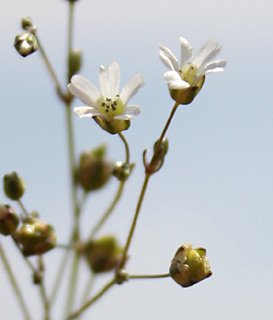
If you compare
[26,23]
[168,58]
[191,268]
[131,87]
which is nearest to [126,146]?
[131,87]

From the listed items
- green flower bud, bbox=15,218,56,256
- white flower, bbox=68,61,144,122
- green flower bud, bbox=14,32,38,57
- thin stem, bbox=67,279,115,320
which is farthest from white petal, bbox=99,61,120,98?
thin stem, bbox=67,279,115,320

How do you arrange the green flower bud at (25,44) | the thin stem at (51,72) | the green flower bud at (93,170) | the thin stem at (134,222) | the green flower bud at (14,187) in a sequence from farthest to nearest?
1. the green flower bud at (93,170)
2. the thin stem at (51,72)
3. the green flower bud at (14,187)
4. the green flower bud at (25,44)
5. the thin stem at (134,222)

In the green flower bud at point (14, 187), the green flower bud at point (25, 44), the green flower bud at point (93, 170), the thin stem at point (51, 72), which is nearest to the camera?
the green flower bud at point (25, 44)

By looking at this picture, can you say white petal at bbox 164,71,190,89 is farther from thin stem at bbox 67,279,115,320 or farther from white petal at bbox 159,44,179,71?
thin stem at bbox 67,279,115,320

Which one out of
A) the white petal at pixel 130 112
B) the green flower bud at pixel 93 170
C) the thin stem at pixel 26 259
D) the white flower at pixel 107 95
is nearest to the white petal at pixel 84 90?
the white flower at pixel 107 95

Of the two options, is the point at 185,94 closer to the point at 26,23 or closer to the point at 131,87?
the point at 131,87

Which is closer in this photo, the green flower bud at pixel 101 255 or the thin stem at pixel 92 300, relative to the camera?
the thin stem at pixel 92 300

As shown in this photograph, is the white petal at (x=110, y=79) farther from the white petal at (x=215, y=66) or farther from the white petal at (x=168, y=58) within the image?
the white petal at (x=215, y=66)
